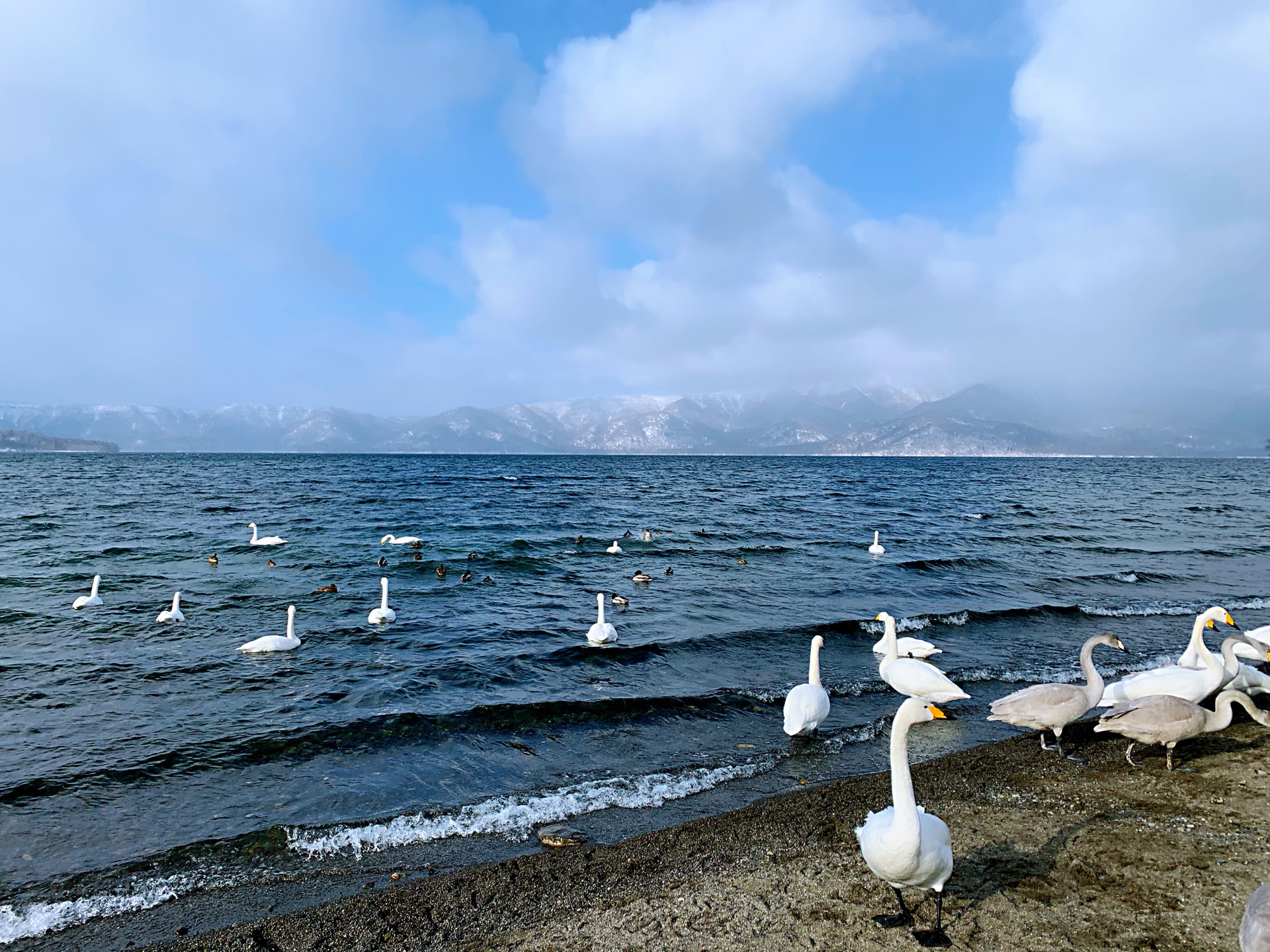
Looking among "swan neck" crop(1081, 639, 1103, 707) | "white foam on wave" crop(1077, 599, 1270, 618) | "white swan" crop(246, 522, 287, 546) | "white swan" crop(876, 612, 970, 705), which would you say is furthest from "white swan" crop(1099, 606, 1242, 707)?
"white swan" crop(246, 522, 287, 546)

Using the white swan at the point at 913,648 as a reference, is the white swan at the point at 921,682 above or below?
above

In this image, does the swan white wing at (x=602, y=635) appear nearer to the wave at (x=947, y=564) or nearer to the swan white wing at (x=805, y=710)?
the swan white wing at (x=805, y=710)

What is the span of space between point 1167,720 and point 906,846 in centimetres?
520

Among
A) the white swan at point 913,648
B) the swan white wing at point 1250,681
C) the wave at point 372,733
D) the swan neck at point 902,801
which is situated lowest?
the wave at point 372,733

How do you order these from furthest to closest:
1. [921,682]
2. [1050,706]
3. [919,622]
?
[919,622] < [921,682] < [1050,706]

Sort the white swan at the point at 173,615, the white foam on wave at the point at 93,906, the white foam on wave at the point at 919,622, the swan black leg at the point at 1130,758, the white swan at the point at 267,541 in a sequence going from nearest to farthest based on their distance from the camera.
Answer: the white foam on wave at the point at 93,906
the swan black leg at the point at 1130,758
the white foam on wave at the point at 919,622
the white swan at the point at 173,615
the white swan at the point at 267,541

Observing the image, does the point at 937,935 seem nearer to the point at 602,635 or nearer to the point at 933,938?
the point at 933,938

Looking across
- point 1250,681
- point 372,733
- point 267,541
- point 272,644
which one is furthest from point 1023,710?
point 267,541

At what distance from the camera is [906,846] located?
4.77 meters

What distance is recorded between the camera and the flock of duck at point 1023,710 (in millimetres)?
4891

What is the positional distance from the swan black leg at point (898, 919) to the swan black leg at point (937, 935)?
127 millimetres

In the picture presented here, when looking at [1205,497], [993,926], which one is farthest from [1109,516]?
[993,926]

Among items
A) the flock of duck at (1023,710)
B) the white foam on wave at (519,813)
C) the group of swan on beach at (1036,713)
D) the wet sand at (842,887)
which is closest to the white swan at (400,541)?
the flock of duck at (1023,710)

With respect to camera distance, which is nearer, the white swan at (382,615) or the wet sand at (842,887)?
the wet sand at (842,887)
